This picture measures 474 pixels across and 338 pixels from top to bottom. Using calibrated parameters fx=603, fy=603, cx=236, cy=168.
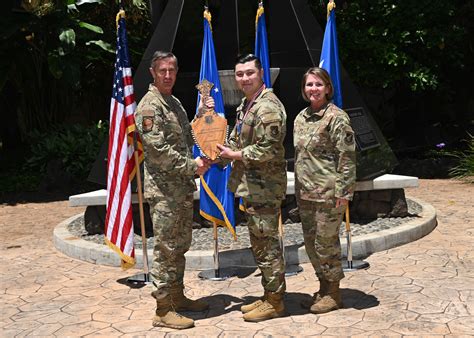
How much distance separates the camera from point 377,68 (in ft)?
45.6

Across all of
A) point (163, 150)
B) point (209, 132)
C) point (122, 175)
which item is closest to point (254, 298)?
point (209, 132)

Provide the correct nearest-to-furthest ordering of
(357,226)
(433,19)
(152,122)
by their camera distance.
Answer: (152,122) → (357,226) → (433,19)

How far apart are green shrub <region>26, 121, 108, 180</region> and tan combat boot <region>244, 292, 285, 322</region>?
9858 millimetres

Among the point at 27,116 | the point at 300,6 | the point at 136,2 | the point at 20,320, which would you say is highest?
the point at 136,2

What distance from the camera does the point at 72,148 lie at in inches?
556

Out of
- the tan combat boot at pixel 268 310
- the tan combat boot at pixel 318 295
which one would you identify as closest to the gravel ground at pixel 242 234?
the tan combat boot at pixel 318 295

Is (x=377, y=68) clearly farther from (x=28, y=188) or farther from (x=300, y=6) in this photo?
(x=28, y=188)

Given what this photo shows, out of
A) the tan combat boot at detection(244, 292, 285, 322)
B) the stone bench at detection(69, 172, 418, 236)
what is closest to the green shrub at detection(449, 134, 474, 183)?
the stone bench at detection(69, 172, 418, 236)

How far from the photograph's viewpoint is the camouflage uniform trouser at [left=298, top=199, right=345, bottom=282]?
16.1ft

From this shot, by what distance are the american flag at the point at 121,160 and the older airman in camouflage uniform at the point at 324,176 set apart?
2.13 m

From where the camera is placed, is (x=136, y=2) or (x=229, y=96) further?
(x=136, y=2)

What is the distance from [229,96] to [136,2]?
261 inches

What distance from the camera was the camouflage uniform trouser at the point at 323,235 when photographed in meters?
4.91

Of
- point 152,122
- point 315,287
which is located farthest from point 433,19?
point 152,122
